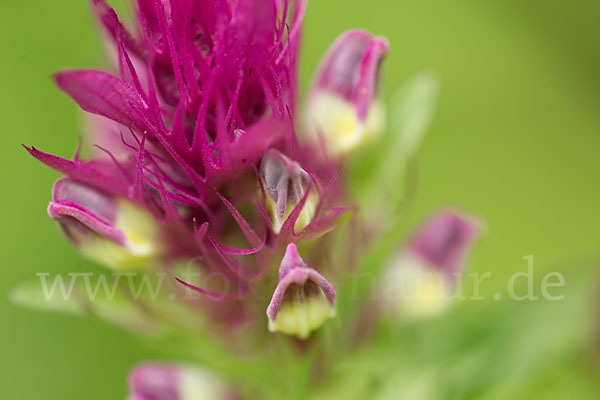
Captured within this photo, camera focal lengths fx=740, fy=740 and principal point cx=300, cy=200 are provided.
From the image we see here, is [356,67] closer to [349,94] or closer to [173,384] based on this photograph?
[349,94]

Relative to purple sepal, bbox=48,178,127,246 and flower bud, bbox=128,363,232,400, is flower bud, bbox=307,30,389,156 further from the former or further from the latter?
flower bud, bbox=128,363,232,400

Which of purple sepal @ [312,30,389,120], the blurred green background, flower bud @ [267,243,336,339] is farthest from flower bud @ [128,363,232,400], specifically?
the blurred green background

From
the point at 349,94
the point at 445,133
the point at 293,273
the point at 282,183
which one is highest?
the point at 445,133

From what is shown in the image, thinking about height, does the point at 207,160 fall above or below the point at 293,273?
above

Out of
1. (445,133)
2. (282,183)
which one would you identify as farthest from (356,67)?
(445,133)

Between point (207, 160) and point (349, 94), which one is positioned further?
point (349, 94)

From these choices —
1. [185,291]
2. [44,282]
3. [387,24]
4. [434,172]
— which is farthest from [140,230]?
[387,24]

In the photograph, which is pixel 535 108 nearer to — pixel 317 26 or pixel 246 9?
pixel 317 26
